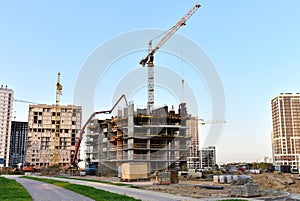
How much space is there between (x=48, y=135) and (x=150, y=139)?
81.6 meters

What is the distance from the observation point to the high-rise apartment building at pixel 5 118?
489 feet

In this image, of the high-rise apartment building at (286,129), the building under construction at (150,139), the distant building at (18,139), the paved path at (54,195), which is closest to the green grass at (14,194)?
the paved path at (54,195)

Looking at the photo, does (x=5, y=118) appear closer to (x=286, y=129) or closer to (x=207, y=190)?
(x=286, y=129)

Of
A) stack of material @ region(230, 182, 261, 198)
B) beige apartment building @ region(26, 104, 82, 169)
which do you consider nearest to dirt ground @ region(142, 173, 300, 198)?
stack of material @ region(230, 182, 261, 198)

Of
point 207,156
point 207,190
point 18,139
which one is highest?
point 18,139

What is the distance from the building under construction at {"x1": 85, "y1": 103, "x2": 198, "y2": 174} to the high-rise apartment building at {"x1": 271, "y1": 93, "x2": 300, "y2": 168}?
324ft

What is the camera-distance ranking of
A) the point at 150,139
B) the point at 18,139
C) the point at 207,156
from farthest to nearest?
the point at 207,156, the point at 18,139, the point at 150,139

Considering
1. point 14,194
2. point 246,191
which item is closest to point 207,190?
point 246,191

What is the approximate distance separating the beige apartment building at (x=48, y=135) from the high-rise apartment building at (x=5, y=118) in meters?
28.7

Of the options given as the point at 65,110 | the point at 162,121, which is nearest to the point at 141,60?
the point at 162,121

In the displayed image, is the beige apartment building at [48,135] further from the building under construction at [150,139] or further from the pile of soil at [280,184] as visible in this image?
the pile of soil at [280,184]

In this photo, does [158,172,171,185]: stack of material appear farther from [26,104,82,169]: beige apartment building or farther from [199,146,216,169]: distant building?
[199,146,216,169]: distant building

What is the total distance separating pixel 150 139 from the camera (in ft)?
212

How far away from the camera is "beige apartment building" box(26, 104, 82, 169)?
128m
